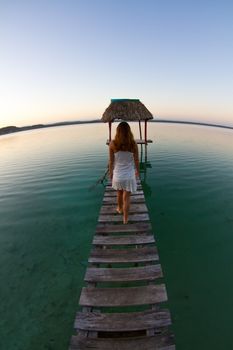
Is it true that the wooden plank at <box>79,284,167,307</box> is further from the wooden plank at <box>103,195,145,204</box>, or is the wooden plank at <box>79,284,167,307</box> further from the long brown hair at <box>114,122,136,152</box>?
the wooden plank at <box>103,195,145,204</box>

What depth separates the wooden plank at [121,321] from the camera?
3.43 metres

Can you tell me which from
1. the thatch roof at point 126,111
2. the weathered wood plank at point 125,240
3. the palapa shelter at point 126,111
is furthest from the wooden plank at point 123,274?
the thatch roof at point 126,111

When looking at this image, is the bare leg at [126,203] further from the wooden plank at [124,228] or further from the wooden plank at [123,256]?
the wooden plank at [123,256]

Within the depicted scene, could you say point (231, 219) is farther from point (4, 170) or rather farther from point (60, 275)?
point (4, 170)

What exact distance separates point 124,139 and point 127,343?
4198 millimetres

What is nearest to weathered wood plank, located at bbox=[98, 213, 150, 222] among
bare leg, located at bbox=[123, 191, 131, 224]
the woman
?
bare leg, located at bbox=[123, 191, 131, 224]

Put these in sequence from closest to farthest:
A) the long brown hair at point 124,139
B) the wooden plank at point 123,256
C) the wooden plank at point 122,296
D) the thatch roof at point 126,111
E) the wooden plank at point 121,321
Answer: the wooden plank at point 121,321 → the wooden plank at point 122,296 → the wooden plank at point 123,256 → the long brown hair at point 124,139 → the thatch roof at point 126,111

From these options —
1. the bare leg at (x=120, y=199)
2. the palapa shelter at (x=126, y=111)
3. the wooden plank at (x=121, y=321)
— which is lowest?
the wooden plank at (x=121, y=321)

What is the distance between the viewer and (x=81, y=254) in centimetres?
735

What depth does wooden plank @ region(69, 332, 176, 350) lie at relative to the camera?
3178mm

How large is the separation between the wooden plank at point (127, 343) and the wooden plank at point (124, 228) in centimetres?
297

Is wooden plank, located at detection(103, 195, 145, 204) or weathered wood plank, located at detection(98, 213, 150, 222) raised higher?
wooden plank, located at detection(103, 195, 145, 204)

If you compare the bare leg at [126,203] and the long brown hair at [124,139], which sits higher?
the long brown hair at [124,139]

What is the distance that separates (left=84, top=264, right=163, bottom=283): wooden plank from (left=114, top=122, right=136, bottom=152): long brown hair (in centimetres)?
295
